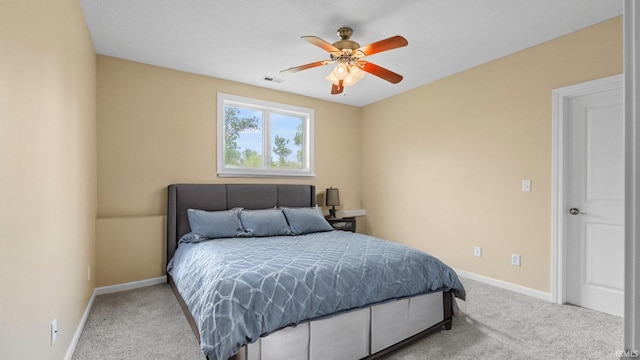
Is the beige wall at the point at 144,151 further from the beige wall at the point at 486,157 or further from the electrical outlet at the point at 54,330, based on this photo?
the beige wall at the point at 486,157

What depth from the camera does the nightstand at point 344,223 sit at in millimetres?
4680

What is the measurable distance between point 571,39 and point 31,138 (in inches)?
165

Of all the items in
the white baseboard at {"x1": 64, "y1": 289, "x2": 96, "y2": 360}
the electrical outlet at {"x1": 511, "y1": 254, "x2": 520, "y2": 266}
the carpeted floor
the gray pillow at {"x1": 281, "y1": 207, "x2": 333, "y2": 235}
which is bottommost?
the carpeted floor

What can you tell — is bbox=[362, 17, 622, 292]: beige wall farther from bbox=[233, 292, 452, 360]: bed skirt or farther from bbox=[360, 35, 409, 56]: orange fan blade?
bbox=[360, 35, 409, 56]: orange fan blade

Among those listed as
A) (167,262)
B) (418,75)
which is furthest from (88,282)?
(418,75)

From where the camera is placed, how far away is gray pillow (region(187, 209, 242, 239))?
3344 mm

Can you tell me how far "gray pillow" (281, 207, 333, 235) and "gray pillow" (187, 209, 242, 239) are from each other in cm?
→ 62

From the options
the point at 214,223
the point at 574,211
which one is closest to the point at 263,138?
the point at 214,223

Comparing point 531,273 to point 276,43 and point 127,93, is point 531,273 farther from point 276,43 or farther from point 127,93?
point 127,93

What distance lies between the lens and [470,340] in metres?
2.34

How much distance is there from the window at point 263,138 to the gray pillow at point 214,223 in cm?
78

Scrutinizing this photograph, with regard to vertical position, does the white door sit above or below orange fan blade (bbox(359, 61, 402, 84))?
below

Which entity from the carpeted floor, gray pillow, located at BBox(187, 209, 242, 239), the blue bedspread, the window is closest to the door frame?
the carpeted floor

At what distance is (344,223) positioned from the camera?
474cm
